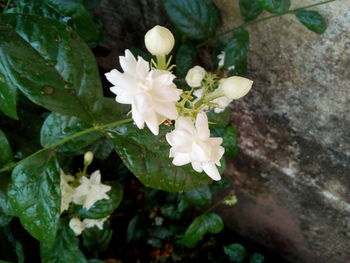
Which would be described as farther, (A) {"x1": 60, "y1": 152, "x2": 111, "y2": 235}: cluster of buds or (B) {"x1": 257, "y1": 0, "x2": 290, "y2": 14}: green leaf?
(A) {"x1": 60, "y1": 152, "x2": 111, "y2": 235}: cluster of buds

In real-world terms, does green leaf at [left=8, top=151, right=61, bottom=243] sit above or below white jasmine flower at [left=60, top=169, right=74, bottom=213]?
above

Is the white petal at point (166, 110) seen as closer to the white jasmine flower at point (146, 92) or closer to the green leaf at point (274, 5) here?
the white jasmine flower at point (146, 92)

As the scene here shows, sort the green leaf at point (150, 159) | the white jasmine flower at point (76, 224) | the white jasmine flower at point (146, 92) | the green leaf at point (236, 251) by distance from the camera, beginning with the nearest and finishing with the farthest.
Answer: the white jasmine flower at point (146, 92)
the green leaf at point (150, 159)
the white jasmine flower at point (76, 224)
the green leaf at point (236, 251)

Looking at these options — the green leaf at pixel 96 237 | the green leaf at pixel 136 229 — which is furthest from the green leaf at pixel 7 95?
the green leaf at pixel 136 229

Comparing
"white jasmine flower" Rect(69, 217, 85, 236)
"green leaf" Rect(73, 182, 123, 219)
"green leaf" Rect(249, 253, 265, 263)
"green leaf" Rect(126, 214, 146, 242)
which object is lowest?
"green leaf" Rect(249, 253, 265, 263)

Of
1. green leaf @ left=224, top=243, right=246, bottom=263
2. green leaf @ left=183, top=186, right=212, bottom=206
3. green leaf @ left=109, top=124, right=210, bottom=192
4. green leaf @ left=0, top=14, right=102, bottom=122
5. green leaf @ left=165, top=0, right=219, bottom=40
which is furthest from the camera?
green leaf @ left=224, top=243, right=246, bottom=263

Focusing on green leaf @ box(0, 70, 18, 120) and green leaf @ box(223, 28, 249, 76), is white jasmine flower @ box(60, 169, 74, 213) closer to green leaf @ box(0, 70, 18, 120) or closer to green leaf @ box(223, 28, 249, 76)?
green leaf @ box(0, 70, 18, 120)

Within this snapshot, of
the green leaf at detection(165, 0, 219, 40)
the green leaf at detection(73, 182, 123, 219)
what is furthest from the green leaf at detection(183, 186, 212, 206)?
the green leaf at detection(165, 0, 219, 40)
